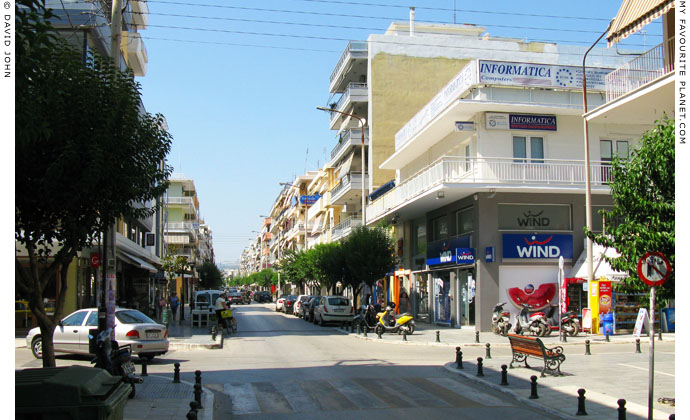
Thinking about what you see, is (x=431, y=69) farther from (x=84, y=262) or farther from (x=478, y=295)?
(x=84, y=262)

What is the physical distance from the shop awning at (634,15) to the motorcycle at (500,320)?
1329 centimetres

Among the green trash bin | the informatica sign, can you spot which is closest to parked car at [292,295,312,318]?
the informatica sign

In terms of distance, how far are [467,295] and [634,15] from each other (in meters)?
17.2

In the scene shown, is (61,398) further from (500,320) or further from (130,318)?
(500,320)

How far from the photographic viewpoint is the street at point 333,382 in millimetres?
10953

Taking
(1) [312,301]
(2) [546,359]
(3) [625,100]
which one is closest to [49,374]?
(2) [546,359]

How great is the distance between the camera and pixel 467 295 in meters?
29.5

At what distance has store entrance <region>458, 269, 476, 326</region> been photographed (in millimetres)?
28891

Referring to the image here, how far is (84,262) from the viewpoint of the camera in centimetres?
3058

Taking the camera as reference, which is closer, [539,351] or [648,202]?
[648,202]

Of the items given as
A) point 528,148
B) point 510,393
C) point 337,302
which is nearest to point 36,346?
point 510,393

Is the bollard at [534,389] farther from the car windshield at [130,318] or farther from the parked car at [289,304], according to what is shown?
the parked car at [289,304]

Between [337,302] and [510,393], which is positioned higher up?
[510,393]

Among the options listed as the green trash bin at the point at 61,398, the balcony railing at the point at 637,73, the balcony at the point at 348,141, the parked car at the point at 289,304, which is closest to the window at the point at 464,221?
the balcony railing at the point at 637,73
